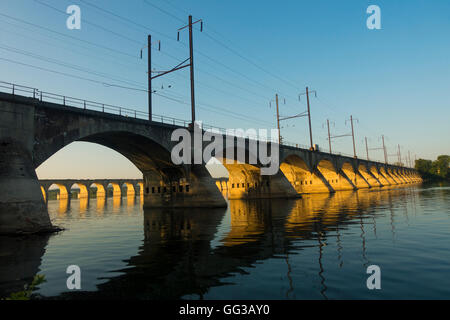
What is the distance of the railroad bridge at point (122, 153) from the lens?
62.8ft

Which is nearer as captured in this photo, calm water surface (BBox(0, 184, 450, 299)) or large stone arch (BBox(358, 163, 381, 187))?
calm water surface (BBox(0, 184, 450, 299))

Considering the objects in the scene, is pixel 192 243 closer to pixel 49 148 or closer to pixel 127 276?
pixel 127 276

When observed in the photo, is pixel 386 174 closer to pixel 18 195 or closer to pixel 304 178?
pixel 304 178

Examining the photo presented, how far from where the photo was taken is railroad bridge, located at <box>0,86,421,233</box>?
1914 centimetres

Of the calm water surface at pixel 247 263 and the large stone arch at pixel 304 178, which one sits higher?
the large stone arch at pixel 304 178

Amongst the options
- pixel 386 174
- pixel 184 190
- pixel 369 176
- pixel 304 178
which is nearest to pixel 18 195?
pixel 184 190

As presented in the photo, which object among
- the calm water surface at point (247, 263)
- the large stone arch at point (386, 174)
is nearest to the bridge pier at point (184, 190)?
the calm water surface at point (247, 263)

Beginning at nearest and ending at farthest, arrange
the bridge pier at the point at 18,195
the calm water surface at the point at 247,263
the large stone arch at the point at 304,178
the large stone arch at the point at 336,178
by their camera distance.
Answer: the calm water surface at the point at 247,263 → the bridge pier at the point at 18,195 → the large stone arch at the point at 304,178 → the large stone arch at the point at 336,178

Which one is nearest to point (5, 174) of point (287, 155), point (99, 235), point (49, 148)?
point (49, 148)

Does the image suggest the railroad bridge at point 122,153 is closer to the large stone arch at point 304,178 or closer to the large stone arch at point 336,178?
the large stone arch at point 304,178

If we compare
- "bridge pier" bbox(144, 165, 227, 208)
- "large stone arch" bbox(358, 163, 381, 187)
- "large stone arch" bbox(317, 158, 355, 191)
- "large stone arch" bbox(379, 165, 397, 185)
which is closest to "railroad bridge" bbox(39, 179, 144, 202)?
"bridge pier" bbox(144, 165, 227, 208)

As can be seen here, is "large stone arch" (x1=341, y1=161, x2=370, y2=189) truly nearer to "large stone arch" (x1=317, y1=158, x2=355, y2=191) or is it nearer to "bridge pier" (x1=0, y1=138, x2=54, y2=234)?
"large stone arch" (x1=317, y1=158, x2=355, y2=191)

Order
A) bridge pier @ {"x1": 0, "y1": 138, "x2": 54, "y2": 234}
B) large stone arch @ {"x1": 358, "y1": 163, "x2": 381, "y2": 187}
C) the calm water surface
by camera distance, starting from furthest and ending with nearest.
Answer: large stone arch @ {"x1": 358, "y1": 163, "x2": 381, "y2": 187}
bridge pier @ {"x1": 0, "y1": 138, "x2": 54, "y2": 234}
the calm water surface

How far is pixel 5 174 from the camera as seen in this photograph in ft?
62.0
